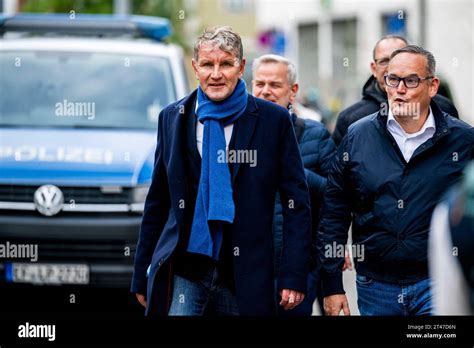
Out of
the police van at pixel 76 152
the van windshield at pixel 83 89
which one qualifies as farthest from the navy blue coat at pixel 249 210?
the van windshield at pixel 83 89

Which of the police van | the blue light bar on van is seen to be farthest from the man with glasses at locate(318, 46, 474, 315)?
the blue light bar on van

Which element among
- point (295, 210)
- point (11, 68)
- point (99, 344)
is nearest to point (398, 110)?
point (295, 210)

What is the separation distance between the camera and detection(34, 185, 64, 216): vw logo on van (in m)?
7.43

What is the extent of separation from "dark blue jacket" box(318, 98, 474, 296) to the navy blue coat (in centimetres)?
24

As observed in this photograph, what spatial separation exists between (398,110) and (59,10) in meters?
29.3

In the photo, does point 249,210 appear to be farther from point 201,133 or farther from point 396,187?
point 396,187

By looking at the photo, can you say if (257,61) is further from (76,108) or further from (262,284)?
(76,108)

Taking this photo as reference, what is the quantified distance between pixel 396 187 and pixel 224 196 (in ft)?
2.37

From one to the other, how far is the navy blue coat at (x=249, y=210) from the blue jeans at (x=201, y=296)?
5 centimetres

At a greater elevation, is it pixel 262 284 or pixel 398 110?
pixel 398 110

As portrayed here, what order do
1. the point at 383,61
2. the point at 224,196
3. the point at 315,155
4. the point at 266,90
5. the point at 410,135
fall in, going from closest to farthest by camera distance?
the point at 224,196
the point at 410,135
the point at 315,155
the point at 266,90
the point at 383,61

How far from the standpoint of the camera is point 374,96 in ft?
20.4

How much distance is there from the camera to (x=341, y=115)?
247 inches

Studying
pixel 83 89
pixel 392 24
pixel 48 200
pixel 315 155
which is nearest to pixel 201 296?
pixel 315 155
